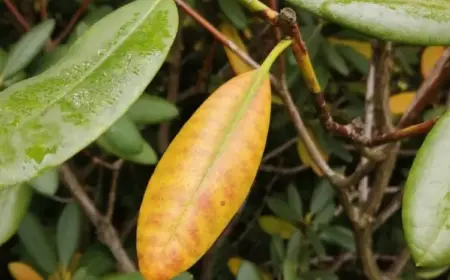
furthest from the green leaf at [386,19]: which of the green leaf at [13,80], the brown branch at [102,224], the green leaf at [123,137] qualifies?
the brown branch at [102,224]

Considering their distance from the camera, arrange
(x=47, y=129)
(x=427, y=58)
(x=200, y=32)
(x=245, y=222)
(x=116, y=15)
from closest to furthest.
A: (x=47, y=129) < (x=116, y=15) < (x=427, y=58) < (x=200, y=32) < (x=245, y=222)

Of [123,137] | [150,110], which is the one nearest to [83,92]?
[123,137]

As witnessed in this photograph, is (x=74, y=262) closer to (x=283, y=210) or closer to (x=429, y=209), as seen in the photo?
(x=283, y=210)

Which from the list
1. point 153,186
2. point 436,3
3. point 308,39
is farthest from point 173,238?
point 308,39

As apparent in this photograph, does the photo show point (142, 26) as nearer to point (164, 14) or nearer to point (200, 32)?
point (164, 14)

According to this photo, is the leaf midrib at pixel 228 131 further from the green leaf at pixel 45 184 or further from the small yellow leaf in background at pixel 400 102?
the small yellow leaf in background at pixel 400 102

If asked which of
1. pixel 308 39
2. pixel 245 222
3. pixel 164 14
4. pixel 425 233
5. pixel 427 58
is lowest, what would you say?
pixel 245 222

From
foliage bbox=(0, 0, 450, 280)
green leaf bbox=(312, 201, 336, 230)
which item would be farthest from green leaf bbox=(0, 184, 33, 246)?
green leaf bbox=(312, 201, 336, 230)
